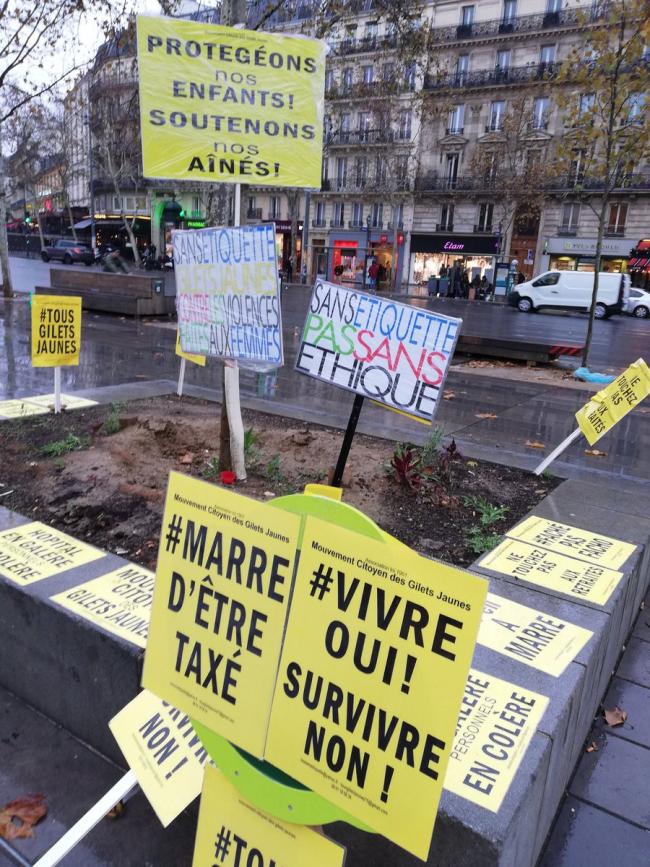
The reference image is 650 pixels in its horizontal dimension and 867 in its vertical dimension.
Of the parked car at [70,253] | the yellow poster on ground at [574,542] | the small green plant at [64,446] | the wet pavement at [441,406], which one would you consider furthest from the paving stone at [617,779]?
the parked car at [70,253]

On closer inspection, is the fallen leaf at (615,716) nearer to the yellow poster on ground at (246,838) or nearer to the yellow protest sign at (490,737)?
the yellow protest sign at (490,737)

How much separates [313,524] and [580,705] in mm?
1577

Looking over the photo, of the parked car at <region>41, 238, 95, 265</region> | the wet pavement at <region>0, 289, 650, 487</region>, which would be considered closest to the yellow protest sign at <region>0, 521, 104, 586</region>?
the wet pavement at <region>0, 289, 650, 487</region>

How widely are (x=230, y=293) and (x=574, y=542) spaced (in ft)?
8.17

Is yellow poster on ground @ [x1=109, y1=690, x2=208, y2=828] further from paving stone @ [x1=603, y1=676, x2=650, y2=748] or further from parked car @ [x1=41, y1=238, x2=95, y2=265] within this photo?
parked car @ [x1=41, y1=238, x2=95, y2=265]

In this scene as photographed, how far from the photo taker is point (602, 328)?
22.5 metres

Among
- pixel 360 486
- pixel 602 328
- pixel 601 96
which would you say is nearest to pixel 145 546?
pixel 360 486

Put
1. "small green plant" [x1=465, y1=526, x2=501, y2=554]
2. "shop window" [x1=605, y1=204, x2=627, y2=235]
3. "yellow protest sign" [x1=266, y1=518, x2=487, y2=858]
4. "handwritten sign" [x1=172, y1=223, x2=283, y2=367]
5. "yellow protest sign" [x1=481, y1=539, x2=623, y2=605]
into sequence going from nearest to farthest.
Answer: "yellow protest sign" [x1=266, y1=518, x2=487, y2=858]
"yellow protest sign" [x1=481, y1=539, x2=623, y2=605]
"small green plant" [x1=465, y1=526, x2=501, y2=554]
"handwritten sign" [x1=172, y1=223, x2=283, y2=367]
"shop window" [x1=605, y1=204, x2=627, y2=235]

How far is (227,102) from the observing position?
3795 millimetres

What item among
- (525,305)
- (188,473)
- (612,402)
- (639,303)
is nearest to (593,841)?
(612,402)

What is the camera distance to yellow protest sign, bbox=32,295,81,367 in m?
5.75

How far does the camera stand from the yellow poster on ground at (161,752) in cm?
180

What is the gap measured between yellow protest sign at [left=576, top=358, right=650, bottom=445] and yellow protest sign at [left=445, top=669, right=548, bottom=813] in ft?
8.78

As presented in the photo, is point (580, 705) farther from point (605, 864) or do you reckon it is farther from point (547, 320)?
point (547, 320)
